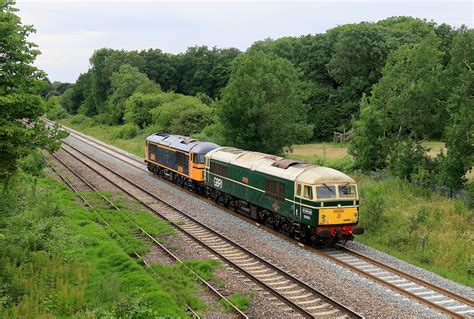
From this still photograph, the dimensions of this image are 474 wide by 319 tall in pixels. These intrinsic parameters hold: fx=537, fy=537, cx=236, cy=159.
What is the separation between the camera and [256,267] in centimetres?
2031

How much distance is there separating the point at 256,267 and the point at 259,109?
844 inches

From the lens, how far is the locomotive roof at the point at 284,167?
2339cm

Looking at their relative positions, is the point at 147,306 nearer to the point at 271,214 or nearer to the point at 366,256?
the point at 366,256

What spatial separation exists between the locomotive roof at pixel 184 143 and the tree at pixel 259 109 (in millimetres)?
3997

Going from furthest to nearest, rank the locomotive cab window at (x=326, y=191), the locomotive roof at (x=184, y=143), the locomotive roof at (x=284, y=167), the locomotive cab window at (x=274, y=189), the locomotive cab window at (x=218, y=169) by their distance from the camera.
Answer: the locomotive roof at (x=184, y=143) < the locomotive cab window at (x=218, y=169) < the locomotive cab window at (x=274, y=189) < the locomotive roof at (x=284, y=167) < the locomotive cab window at (x=326, y=191)

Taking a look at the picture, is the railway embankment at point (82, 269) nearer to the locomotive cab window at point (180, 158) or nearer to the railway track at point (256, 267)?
the railway track at point (256, 267)

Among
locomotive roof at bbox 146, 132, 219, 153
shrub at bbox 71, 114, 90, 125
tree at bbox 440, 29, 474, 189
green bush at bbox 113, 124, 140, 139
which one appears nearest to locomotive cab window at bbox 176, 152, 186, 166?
locomotive roof at bbox 146, 132, 219, 153

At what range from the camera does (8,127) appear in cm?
1691

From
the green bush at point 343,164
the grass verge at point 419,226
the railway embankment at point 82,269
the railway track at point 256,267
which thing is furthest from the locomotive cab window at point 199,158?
the grass verge at point 419,226

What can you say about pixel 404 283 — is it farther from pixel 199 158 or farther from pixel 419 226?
pixel 199 158

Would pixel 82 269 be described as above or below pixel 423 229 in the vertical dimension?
above

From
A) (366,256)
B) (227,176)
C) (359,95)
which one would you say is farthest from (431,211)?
(359,95)

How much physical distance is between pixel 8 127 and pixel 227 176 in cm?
1575

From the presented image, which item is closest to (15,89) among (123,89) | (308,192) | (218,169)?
(308,192)
